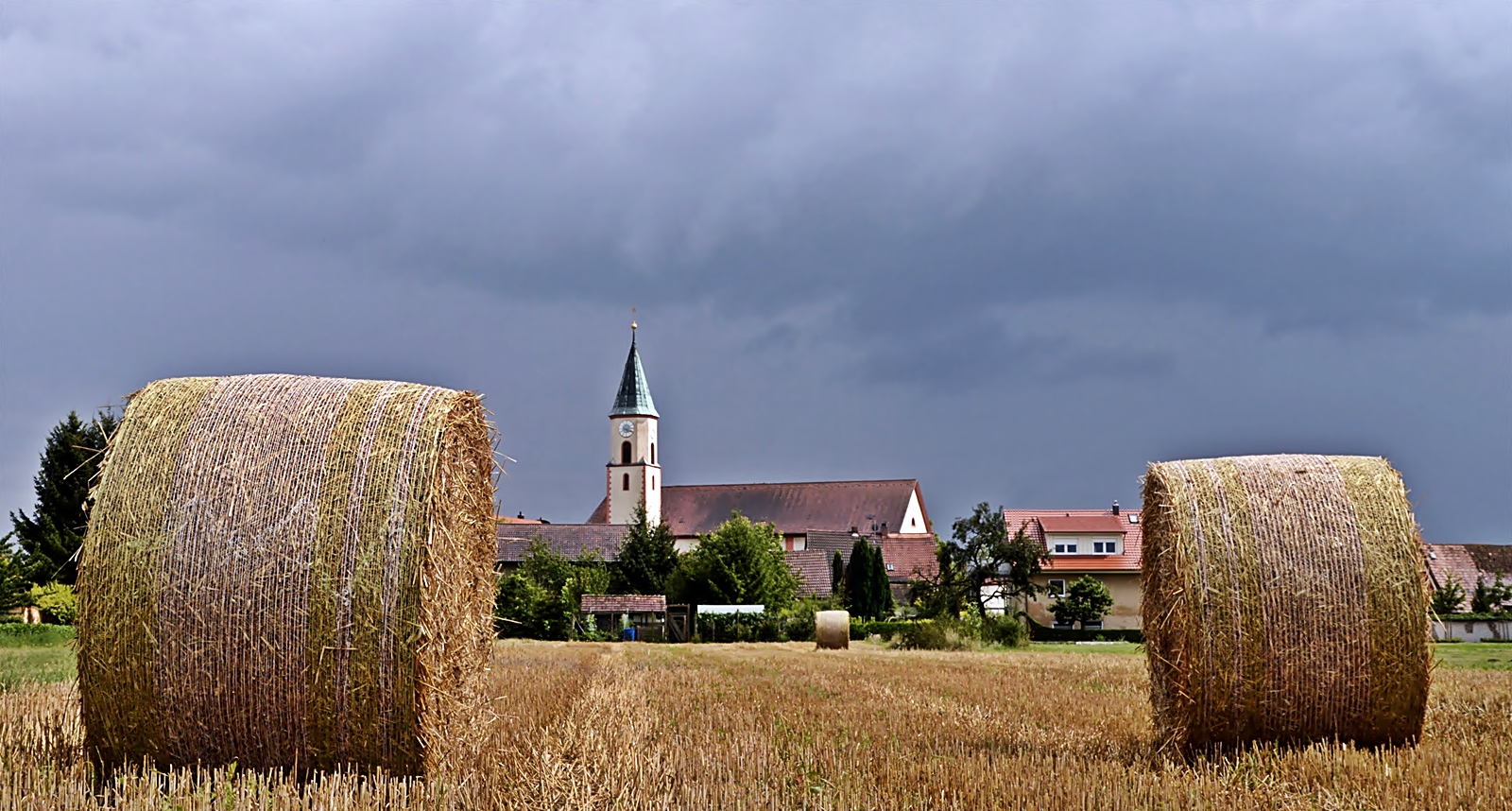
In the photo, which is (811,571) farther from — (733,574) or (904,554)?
(733,574)

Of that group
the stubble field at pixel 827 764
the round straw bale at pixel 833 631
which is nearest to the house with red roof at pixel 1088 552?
the round straw bale at pixel 833 631

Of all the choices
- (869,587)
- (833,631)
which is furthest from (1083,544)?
(833,631)

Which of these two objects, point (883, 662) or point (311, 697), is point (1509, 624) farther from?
point (311, 697)

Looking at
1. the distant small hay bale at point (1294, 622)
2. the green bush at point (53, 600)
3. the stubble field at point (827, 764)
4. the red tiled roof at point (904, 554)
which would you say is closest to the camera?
the stubble field at point (827, 764)

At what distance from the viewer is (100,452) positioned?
27.4 feet

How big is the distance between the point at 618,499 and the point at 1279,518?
272 feet

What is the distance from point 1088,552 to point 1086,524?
135cm

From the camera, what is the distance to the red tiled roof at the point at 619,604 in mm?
50844

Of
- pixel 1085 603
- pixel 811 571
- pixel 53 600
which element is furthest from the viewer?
pixel 811 571

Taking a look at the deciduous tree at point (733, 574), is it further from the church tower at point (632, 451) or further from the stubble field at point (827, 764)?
the stubble field at point (827, 764)

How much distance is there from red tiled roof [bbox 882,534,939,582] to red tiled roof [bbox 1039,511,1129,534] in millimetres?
13414

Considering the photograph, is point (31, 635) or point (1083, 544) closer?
point (31, 635)

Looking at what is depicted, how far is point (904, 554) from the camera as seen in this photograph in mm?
72875

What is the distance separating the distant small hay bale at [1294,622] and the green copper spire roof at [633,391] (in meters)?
84.1
